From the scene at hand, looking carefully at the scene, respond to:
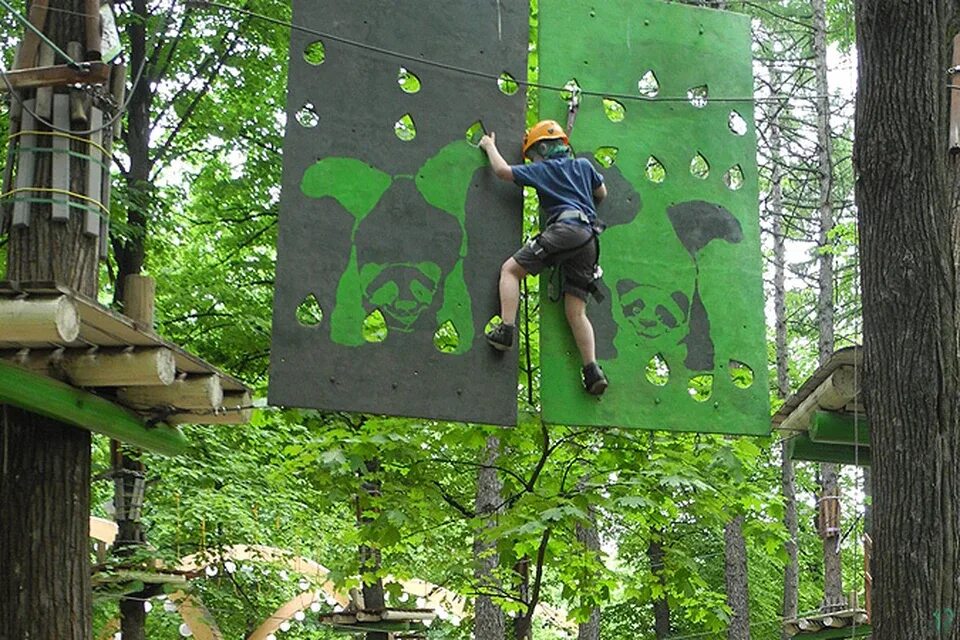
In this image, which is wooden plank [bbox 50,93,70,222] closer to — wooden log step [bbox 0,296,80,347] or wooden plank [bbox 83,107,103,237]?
wooden plank [bbox 83,107,103,237]

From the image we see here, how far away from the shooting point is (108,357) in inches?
237

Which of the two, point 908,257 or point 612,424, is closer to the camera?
point 908,257

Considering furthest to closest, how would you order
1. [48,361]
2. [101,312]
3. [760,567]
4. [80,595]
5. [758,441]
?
[760,567], [758,441], [80,595], [48,361], [101,312]

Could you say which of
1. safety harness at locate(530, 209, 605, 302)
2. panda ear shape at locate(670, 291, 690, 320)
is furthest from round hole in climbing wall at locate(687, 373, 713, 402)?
safety harness at locate(530, 209, 605, 302)

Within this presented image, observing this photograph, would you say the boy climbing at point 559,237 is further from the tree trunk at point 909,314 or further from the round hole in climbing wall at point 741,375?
the tree trunk at point 909,314

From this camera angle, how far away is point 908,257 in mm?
5781

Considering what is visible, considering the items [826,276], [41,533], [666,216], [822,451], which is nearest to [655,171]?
[666,216]

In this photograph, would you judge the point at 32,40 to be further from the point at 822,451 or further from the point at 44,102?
the point at 822,451

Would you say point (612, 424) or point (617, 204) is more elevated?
point (617, 204)

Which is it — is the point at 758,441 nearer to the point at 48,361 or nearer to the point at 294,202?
the point at 294,202

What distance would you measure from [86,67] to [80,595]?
3030mm

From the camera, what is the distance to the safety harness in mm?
7207

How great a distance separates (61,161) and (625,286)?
3.53 metres

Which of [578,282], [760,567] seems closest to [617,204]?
[578,282]
